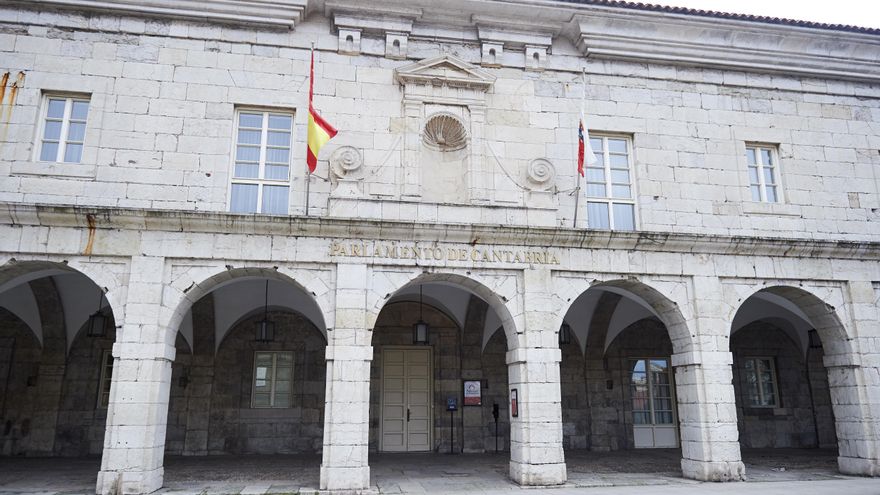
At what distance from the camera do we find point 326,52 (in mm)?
10789

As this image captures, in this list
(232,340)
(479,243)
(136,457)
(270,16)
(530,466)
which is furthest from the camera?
(232,340)

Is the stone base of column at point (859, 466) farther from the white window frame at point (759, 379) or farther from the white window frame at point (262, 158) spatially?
the white window frame at point (262, 158)

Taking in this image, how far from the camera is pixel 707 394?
9992 mm

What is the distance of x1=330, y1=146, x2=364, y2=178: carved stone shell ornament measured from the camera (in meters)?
10.1

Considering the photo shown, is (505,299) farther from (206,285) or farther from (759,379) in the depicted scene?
(759,379)

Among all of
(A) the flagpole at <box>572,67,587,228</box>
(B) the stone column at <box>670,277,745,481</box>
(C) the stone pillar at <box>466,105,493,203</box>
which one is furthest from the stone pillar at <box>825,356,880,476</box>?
(C) the stone pillar at <box>466,105,493,203</box>

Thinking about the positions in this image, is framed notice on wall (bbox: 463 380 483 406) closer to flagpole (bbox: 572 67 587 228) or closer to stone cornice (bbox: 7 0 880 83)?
flagpole (bbox: 572 67 587 228)

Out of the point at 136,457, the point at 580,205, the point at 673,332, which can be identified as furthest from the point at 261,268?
the point at 673,332

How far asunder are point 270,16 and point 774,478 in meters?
11.4

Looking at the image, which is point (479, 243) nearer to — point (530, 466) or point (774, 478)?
point (530, 466)

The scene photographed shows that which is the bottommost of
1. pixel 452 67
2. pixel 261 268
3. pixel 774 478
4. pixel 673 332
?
pixel 774 478

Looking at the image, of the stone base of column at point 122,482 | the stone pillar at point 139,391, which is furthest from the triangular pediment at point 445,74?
the stone base of column at point 122,482

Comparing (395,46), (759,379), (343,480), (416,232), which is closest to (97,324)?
(343,480)

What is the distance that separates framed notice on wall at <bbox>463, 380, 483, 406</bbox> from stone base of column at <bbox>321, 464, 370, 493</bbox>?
17.4 ft
